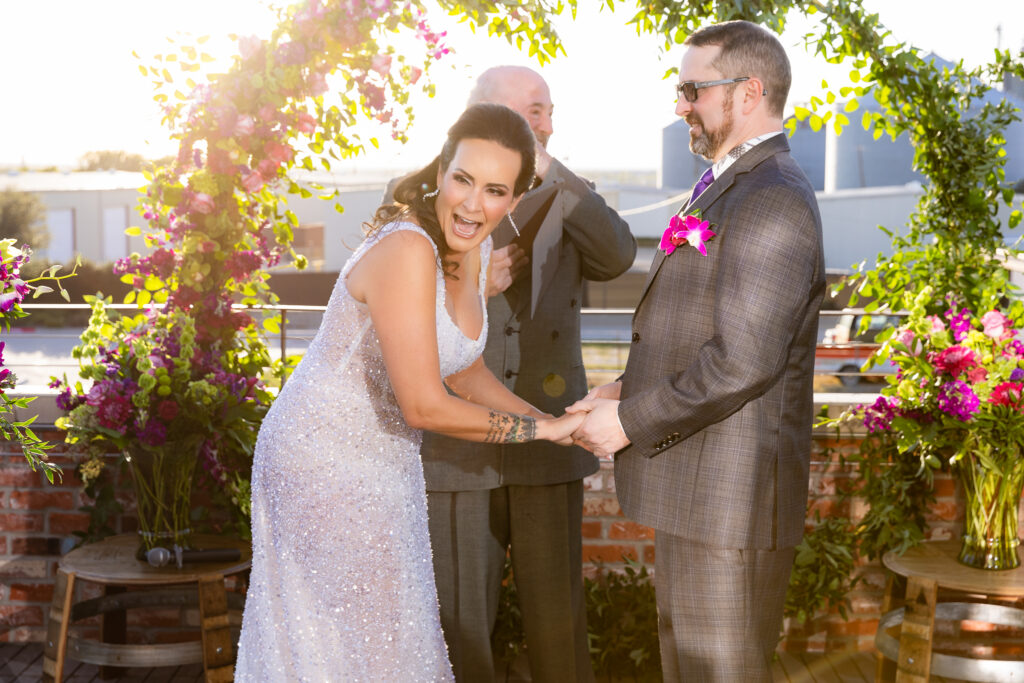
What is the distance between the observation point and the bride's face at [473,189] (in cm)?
217

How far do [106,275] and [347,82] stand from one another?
2823 centimetres

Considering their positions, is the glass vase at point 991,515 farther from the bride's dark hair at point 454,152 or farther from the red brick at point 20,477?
the red brick at point 20,477

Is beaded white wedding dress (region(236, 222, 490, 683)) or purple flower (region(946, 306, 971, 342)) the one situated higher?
purple flower (region(946, 306, 971, 342))

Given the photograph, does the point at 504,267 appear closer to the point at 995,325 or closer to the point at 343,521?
the point at 343,521

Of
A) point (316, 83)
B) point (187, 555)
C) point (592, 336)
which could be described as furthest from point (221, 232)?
point (592, 336)

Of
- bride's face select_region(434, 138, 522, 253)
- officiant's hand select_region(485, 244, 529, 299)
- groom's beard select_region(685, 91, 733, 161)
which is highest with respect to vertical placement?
groom's beard select_region(685, 91, 733, 161)

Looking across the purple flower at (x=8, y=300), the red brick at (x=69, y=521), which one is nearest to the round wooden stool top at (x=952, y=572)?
the purple flower at (x=8, y=300)

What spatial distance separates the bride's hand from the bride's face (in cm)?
47

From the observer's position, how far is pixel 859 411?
11.7ft

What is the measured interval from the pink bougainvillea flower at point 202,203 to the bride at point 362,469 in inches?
44.3

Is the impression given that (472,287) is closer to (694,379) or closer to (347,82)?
(694,379)

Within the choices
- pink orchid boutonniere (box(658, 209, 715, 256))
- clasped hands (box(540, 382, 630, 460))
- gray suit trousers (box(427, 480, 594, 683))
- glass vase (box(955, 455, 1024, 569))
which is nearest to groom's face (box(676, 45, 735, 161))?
pink orchid boutonniere (box(658, 209, 715, 256))

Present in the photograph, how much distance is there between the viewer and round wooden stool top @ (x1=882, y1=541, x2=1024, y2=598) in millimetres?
2854

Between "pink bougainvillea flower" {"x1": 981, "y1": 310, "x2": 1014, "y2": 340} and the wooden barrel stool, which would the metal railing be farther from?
the wooden barrel stool
